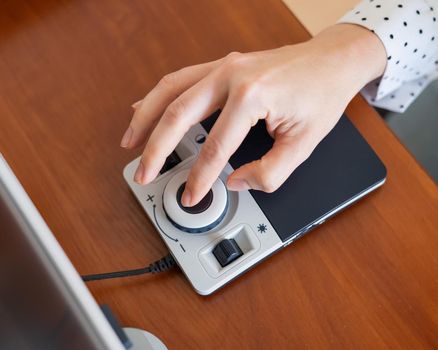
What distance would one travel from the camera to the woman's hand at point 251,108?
502 millimetres

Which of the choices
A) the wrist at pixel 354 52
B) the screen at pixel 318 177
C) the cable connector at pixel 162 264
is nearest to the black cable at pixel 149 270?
the cable connector at pixel 162 264

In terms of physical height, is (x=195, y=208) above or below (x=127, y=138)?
below

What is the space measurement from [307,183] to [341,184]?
0.12 feet

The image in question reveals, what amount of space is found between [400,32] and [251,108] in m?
0.23

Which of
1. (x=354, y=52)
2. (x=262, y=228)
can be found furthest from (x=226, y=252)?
(x=354, y=52)

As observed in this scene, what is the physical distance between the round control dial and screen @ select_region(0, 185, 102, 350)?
203 mm

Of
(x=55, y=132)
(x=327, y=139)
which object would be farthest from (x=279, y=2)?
(x=55, y=132)

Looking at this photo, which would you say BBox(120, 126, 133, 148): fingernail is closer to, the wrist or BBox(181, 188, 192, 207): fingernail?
BBox(181, 188, 192, 207): fingernail

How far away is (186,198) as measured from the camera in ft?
1.68

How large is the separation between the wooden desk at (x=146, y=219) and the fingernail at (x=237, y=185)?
0.27 feet

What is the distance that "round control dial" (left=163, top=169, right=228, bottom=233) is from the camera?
20.4 inches

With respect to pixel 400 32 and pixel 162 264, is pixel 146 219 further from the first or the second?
pixel 400 32

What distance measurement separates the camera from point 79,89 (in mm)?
613

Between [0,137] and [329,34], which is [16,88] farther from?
[329,34]
